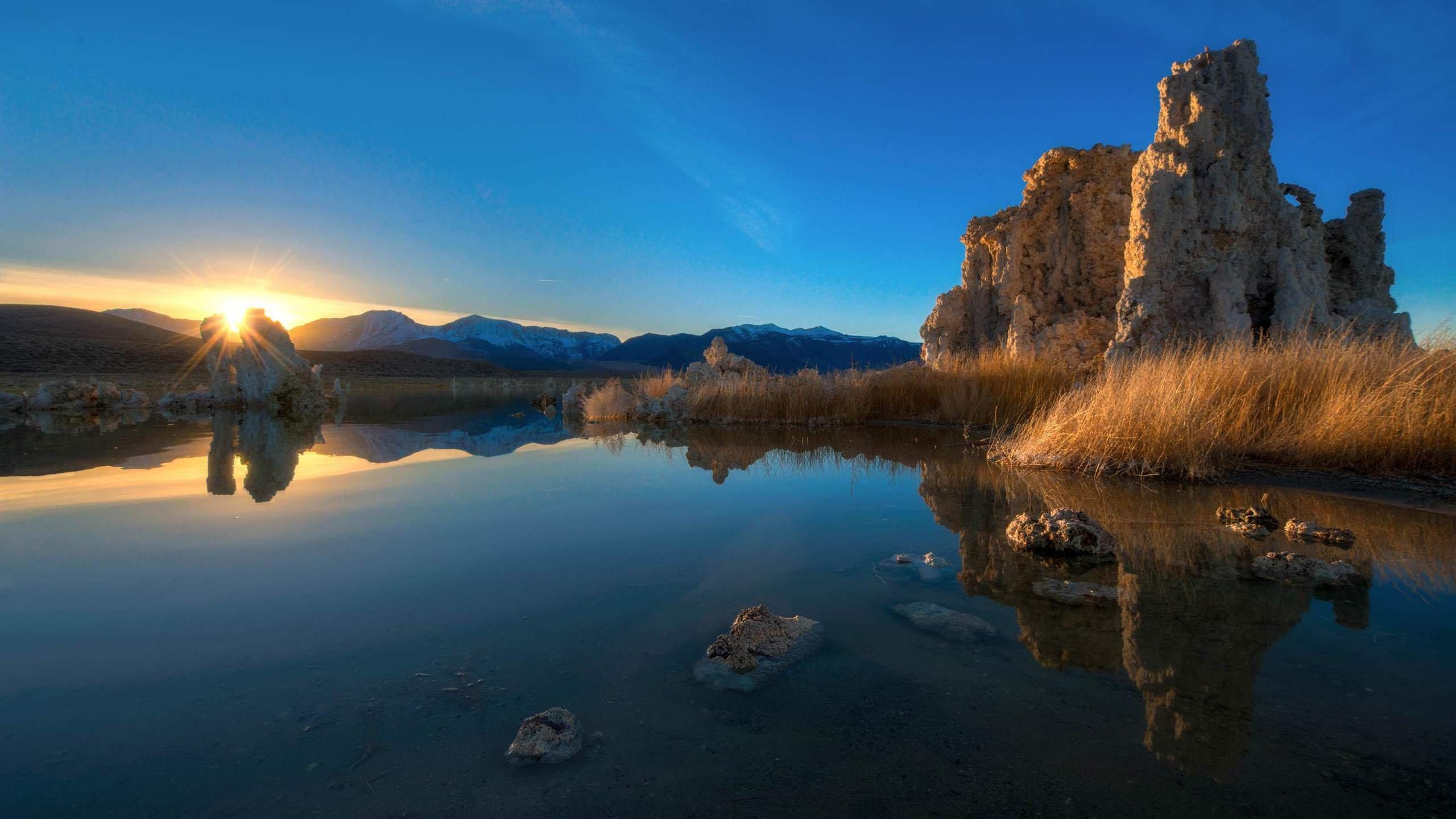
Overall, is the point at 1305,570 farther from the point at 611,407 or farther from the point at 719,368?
the point at 719,368

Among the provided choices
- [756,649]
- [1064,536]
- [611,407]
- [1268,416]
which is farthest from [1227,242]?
[611,407]

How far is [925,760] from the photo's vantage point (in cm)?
171

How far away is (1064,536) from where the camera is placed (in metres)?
3.57

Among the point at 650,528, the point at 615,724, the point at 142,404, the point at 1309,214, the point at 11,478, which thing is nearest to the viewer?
the point at 615,724

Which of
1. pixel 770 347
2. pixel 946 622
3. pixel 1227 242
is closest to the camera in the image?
pixel 946 622

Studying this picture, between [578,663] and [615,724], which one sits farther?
[578,663]

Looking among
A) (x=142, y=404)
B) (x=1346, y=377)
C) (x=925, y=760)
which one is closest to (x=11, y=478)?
(x=925, y=760)

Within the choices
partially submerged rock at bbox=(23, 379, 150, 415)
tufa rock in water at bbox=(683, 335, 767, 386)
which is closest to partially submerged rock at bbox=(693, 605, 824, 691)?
tufa rock in water at bbox=(683, 335, 767, 386)

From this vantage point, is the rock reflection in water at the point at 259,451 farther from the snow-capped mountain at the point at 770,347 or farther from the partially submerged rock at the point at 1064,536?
the snow-capped mountain at the point at 770,347

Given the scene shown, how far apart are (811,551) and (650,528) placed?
1217 mm

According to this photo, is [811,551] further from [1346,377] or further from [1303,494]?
[1346,377]

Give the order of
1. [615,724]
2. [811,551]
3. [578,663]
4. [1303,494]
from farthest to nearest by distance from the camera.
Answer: [1303,494] < [811,551] < [578,663] < [615,724]

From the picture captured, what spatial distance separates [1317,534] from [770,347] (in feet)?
473

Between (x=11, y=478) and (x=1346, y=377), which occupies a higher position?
(x=1346, y=377)
